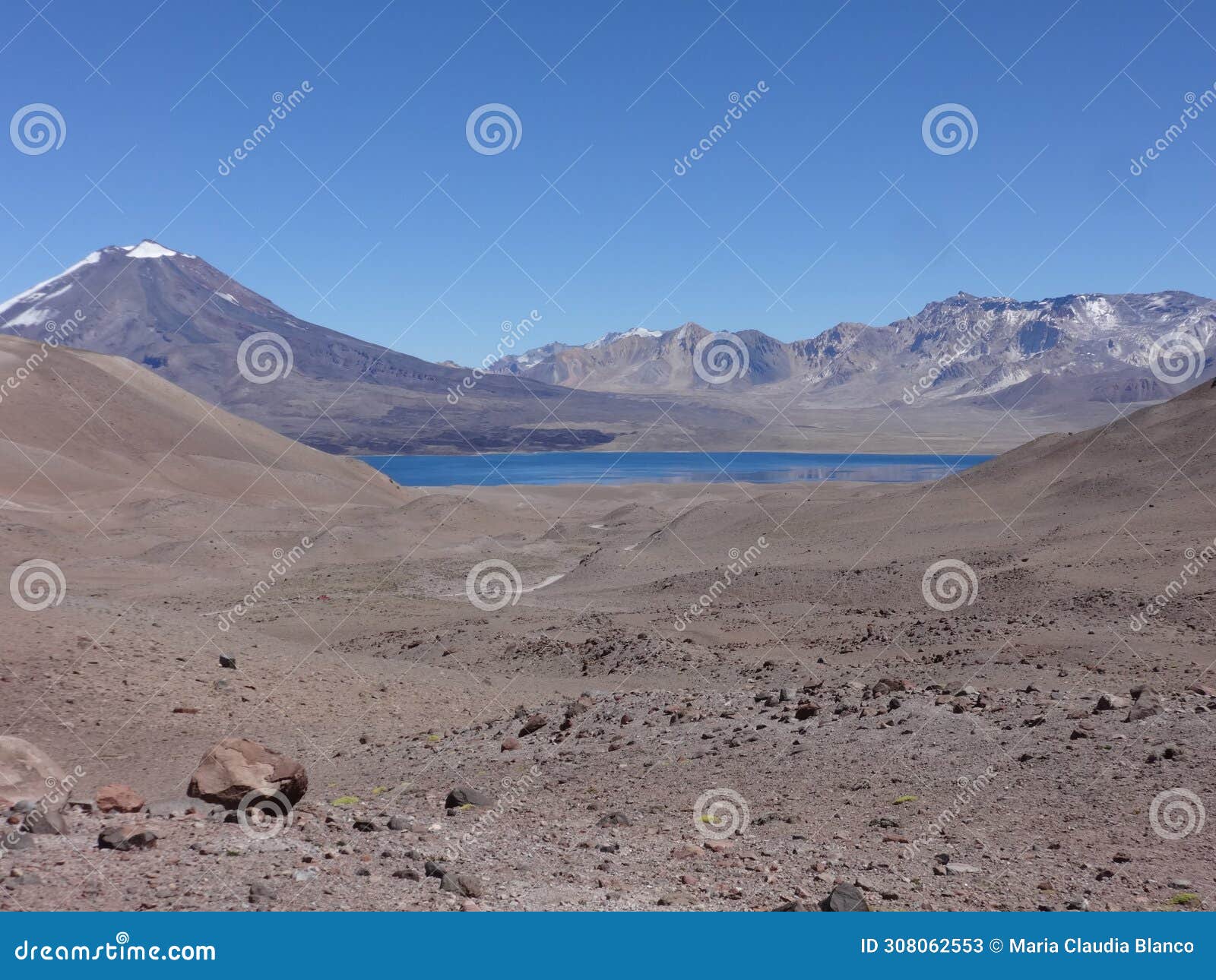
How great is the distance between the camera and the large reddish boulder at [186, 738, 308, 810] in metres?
7.88

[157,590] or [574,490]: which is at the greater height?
[574,490]

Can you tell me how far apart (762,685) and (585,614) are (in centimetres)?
657

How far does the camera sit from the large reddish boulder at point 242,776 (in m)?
7.88

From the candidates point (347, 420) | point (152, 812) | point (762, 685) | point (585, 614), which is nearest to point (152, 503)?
point (585, 614)

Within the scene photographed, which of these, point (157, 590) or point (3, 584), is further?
point (157, 590)

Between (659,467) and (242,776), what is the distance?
4690 inches

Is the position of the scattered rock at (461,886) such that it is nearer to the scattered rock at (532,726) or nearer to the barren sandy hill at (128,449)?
the scattered rock at (532,726)

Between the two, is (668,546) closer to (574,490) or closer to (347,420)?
(574,490)

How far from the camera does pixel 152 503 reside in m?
38.8

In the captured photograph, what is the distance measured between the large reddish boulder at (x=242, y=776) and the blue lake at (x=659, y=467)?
75.5 meters

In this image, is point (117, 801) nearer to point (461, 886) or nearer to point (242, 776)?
point (242, 776)

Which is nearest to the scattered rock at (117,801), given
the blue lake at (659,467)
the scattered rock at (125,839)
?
the scattered rock at (125,839)

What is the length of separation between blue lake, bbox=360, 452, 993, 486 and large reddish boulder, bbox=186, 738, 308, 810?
75478 mm

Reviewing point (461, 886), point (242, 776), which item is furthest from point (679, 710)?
point (461, 886)
